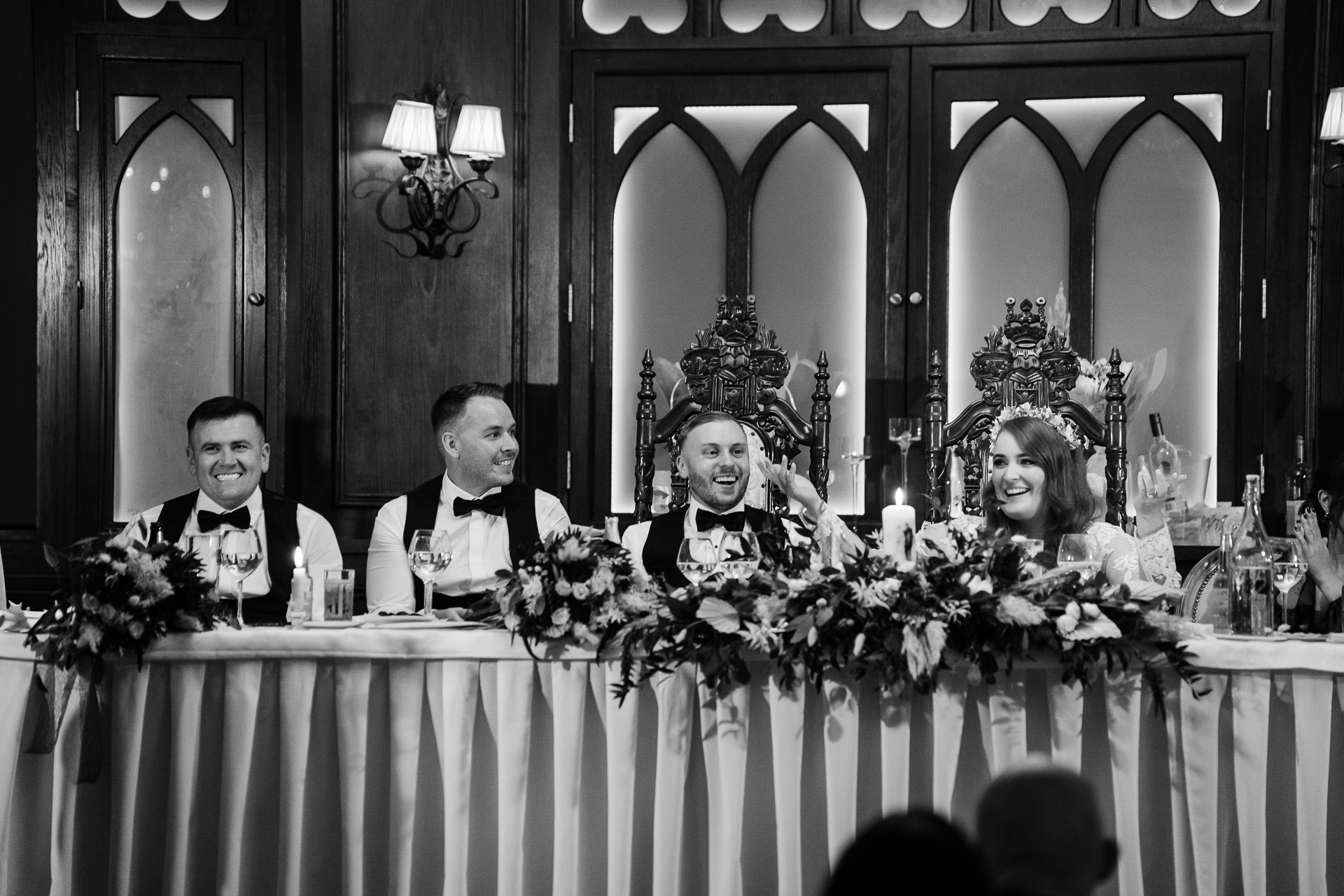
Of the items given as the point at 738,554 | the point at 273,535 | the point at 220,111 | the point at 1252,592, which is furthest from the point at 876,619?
the point at 220,111

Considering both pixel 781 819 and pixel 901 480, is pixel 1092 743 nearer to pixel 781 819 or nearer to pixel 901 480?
pixel 781 819

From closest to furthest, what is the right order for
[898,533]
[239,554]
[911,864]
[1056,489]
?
[911,864] < [898,533] < [239,554] < [1056,489]

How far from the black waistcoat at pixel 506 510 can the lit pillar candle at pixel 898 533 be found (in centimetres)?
179

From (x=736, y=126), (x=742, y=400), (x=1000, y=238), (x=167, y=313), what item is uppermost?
(x=736, y=126)

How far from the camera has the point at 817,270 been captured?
5211 millimetres

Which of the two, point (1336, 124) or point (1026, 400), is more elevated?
point (1336, 124)

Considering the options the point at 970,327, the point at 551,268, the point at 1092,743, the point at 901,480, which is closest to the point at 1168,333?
the point at 970,327

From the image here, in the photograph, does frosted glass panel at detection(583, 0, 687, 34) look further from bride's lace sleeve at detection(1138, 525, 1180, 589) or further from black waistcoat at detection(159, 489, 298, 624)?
bride's lace sleeve at detection(1138, 525, 1180, 589)

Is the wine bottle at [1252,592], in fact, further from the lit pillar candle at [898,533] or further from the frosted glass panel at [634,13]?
the frosted glass panel at [634,13]

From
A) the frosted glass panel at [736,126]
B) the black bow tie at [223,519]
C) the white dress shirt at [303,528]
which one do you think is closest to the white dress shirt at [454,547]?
the white dress shirt at [303,528]

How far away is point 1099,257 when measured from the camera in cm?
511

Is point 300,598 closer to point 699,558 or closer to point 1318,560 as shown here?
point 699,558

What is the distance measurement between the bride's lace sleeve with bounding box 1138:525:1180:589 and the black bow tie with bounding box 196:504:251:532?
2582 millimetres

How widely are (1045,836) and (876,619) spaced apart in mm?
1494
